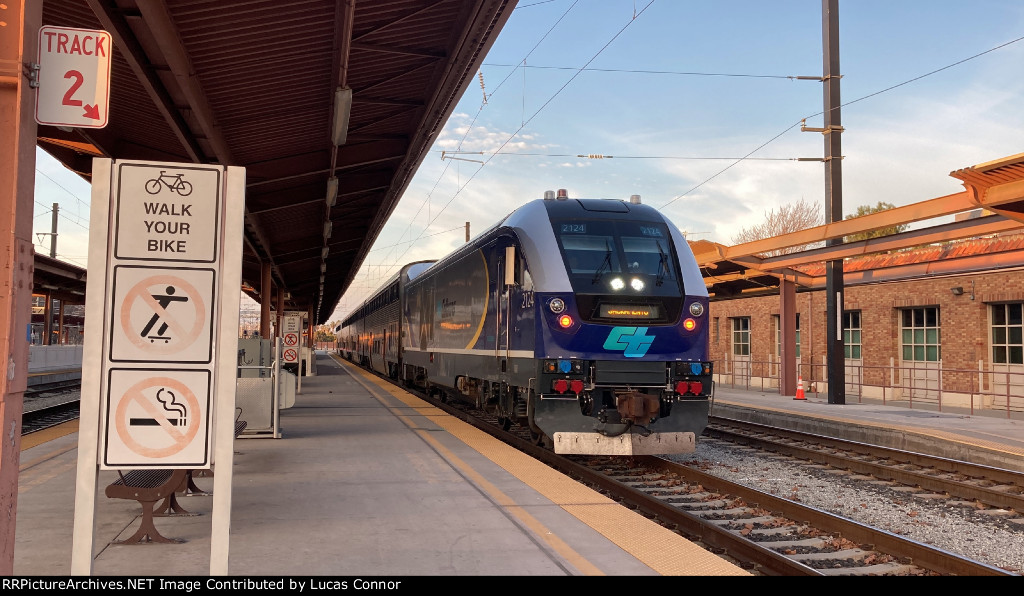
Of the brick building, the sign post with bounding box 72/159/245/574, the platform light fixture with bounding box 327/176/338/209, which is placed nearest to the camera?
the sign post with bounding box 72/159/245/574

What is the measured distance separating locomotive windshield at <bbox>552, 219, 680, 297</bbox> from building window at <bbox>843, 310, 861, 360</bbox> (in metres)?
16.5

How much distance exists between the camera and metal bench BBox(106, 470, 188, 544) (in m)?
5.40

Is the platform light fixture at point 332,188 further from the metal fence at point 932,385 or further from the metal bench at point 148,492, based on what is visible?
the metal fence at point 932,385

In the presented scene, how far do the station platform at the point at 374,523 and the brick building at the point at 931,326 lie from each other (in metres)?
12.2

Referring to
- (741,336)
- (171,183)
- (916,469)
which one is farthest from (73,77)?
(741,336)

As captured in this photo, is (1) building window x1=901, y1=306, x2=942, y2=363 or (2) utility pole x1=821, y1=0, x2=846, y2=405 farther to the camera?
(1) building window x1=901, y1=306, x2=942, y2=363

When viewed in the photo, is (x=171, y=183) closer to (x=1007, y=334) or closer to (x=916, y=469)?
(x=916, y=469)

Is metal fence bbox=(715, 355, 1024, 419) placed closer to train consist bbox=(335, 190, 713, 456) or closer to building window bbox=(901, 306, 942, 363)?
building window bbox=(901, 306, 942, 363)

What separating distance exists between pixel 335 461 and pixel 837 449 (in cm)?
756

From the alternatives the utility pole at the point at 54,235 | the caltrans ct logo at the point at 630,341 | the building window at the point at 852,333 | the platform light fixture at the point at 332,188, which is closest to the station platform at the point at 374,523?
the caltrans ct logo at the point at 630,341

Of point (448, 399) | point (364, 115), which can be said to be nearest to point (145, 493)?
point (364, 115)

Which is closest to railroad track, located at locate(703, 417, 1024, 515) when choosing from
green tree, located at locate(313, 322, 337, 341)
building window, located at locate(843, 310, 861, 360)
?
building window, located at locate(843, 310, 861, 360)

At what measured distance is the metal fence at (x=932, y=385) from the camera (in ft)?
60.7

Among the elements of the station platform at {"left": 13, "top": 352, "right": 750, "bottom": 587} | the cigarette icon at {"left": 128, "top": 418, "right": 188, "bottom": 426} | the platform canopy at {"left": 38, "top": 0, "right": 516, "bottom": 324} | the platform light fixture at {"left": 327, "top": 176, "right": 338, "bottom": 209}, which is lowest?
the station platform at {"left": 13, "top": 352, "right": 750, "bottom": 587}
